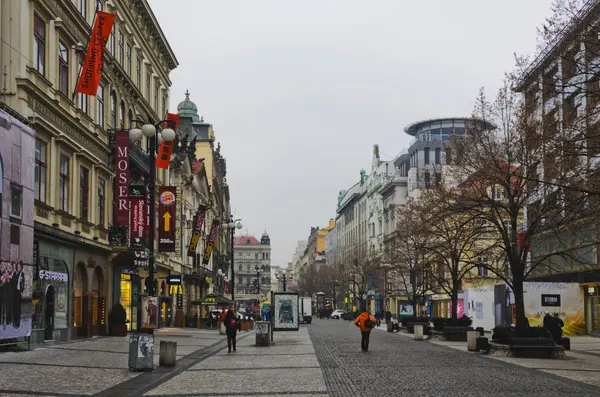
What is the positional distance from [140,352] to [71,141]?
13558mm

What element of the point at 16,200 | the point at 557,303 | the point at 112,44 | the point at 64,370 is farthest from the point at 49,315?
the point at 557,303

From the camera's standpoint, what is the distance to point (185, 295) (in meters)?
67.6

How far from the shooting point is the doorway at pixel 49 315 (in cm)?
3077

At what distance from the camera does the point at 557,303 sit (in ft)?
147

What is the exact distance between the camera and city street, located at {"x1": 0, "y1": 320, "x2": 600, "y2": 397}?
54.7 feet

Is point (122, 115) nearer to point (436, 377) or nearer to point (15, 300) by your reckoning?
point (15, 300)

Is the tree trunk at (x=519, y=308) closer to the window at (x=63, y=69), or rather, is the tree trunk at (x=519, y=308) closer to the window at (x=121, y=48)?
the window at (x=63, y=69)

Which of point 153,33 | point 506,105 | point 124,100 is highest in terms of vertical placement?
point 153,33

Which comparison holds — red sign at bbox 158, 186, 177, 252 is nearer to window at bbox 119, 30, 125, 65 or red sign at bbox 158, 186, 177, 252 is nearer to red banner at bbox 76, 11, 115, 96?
window at bbox 119, 30, 125, 65

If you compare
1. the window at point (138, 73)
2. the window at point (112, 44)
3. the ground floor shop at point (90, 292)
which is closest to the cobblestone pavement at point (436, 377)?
the ground floor shop at point (90, 292)

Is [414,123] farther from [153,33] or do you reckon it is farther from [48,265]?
[48,265]

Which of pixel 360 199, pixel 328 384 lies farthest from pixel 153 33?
pixel 360 199

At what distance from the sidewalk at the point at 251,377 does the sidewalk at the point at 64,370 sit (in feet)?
4.65

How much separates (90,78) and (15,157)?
781 cm
